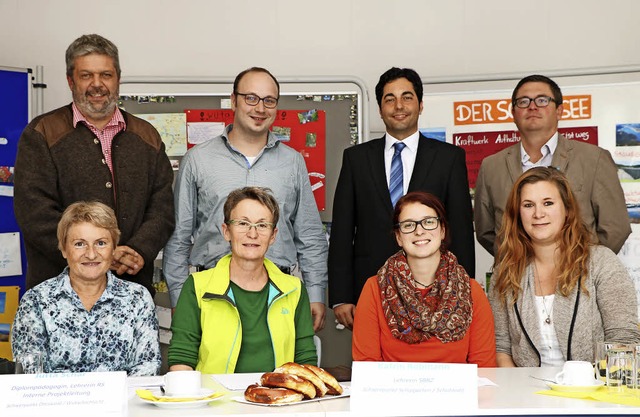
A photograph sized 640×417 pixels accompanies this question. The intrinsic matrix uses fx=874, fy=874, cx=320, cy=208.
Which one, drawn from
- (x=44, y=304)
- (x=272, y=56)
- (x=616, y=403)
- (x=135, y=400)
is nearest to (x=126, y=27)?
(x=272, y=56)

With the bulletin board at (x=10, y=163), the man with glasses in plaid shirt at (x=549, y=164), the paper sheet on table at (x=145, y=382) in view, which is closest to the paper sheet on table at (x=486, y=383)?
the paper sheet on table at (x=145, y=382)

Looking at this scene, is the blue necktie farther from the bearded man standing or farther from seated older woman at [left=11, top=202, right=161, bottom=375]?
seated older woman at [left=11, top=202, right=161, bottom=375]

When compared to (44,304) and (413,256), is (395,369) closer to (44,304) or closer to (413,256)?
(413,256)

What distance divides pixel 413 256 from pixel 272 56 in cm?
268

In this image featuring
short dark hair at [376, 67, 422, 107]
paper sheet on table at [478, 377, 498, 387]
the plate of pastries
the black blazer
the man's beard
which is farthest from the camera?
short dark hair at [376, 67, 422, 107]

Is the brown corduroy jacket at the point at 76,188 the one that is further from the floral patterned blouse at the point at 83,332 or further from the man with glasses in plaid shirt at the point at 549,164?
the man with glasses in plaid shirt at the point at 549,164

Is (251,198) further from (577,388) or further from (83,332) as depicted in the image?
(577,388)

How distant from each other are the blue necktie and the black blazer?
0.12 feet

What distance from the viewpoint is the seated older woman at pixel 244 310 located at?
2818mm

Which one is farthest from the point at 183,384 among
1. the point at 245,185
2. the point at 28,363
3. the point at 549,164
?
the point at 549,164

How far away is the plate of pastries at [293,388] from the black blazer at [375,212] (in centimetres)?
139

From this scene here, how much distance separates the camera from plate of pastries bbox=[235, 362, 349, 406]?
2.10 metres

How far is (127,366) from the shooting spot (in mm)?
2812

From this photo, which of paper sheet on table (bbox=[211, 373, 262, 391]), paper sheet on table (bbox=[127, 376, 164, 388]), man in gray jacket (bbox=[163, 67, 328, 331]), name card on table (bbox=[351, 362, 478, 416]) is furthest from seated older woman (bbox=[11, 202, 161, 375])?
name card on table (bbox=[351, 362, 478, 416])
